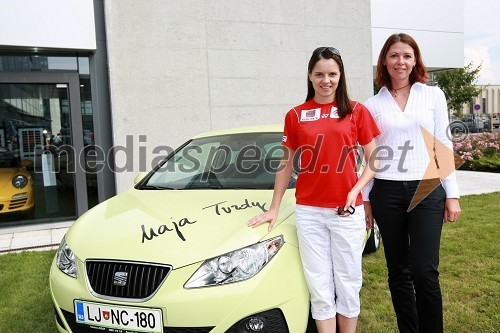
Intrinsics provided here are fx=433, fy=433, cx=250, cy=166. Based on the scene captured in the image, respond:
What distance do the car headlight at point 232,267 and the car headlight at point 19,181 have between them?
5.17m

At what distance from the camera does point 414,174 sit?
2383 mm

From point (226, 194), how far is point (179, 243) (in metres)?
0.75

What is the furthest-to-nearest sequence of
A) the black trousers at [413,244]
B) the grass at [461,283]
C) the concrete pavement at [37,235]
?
the concrete pavement at [37,235] < the grass at [461,283] < the black trousers at [413,244]

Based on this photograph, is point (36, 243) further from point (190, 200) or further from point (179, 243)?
point (179, 243)

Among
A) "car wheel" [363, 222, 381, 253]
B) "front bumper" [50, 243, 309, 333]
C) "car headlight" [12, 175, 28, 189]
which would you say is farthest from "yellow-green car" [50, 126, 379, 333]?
"car headlight" [12, 175, 28, 189]

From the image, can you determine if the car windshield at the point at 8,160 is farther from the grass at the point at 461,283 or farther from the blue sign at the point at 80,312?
the grass at the point at 461,283

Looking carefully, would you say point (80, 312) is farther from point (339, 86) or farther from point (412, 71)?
point (412, 71)

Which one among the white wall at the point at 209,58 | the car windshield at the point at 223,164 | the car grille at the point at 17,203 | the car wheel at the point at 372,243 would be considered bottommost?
the car wheel at the point at 372,243

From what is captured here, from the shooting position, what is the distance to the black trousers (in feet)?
7.63

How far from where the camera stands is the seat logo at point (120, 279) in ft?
7.29

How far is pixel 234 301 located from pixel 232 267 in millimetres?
165

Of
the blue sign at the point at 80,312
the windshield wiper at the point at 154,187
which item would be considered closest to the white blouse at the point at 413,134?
the windshield wiper at the point at 154,187

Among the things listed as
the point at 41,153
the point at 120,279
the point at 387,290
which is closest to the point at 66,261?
the point at 120,279

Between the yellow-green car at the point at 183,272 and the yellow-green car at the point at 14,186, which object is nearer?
the yellow-green car at the point at 183,272
